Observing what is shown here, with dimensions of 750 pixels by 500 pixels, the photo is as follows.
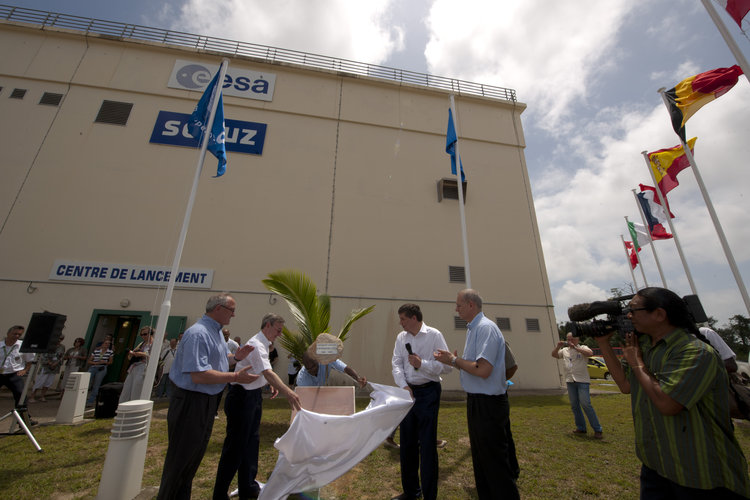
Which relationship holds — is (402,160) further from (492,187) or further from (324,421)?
(324,421)

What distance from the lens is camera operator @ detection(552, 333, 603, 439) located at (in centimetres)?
529

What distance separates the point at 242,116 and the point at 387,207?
6.79 m

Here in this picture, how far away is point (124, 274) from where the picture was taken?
32.3ft

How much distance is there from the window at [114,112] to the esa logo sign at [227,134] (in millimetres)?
1124

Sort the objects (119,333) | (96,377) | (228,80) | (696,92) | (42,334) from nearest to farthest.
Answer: (42,334) → (696,92) → (96,377) → (119,333) → (228,80)

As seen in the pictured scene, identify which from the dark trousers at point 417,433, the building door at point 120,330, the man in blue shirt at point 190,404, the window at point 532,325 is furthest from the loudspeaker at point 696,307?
the building door at point 120,330

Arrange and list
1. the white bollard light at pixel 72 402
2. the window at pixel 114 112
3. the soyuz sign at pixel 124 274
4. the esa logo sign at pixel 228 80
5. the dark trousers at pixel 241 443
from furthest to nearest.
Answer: the esa logo sign at pixel 228 80
the window at pixel 114 112
the soyuz sign at pixel 124 274
the white bollard light at pixel 72 402
the dark trousers at pixel 241 443

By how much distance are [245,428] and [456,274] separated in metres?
9.64

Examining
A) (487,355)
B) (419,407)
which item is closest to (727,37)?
(487,355)

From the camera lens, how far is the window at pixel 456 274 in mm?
11625

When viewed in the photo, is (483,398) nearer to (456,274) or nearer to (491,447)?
(491,447)

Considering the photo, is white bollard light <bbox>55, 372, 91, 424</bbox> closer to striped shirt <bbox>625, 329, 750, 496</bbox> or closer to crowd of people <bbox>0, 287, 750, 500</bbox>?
crowd of people <bbox>0, 287, 750, 500</bbox>

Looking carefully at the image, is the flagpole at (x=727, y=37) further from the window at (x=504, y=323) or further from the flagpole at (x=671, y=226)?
the window at (x=504, y=323)

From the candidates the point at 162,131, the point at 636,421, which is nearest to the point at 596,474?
the point at 636,421
